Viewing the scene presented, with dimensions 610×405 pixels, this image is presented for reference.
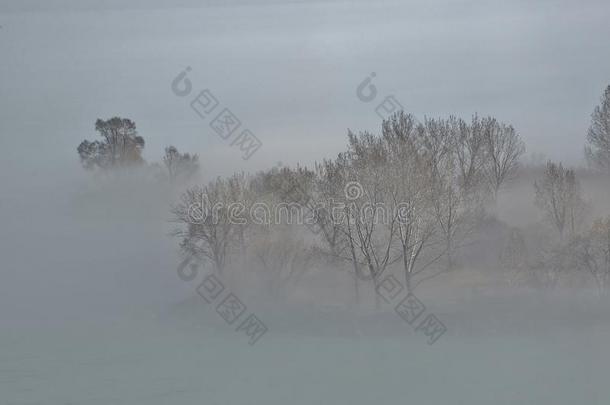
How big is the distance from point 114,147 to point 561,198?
4710 cm

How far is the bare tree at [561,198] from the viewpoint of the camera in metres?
59.0

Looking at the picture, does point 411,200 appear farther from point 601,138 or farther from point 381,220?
point 601,138

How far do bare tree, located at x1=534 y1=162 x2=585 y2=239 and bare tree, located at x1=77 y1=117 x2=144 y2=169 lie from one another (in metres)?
39.8

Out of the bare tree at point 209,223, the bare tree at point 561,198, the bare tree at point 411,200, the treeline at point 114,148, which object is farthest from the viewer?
the treeline at point 114,148

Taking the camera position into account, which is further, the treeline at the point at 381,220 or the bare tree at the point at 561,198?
the bare tree at the point at 561,198

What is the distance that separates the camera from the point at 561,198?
2402 inches

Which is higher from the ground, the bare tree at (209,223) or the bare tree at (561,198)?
the bare tree at (209,223)

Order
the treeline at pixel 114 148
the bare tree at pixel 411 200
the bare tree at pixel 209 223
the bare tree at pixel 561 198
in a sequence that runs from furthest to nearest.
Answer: the treeline at pixel 114 148 < the bare tree at pixel 561 198 < the bare tree at pixel 209 223 < the bare tree at pixel 411 200

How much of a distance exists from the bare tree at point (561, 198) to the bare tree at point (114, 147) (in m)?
39.8

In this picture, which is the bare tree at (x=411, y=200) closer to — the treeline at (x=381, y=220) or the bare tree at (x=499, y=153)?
the treeline at (x=381, y=220)

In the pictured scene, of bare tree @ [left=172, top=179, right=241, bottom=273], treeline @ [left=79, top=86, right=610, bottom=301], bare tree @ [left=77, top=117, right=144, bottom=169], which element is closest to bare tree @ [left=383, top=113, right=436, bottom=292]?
treeline @ [left=79, top=86, right=610, bottom=301]

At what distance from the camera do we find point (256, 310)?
51.8 metres

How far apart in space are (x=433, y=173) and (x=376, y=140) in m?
4.83

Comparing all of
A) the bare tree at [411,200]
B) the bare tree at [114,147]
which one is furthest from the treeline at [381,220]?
the bare tree at [114,147]
